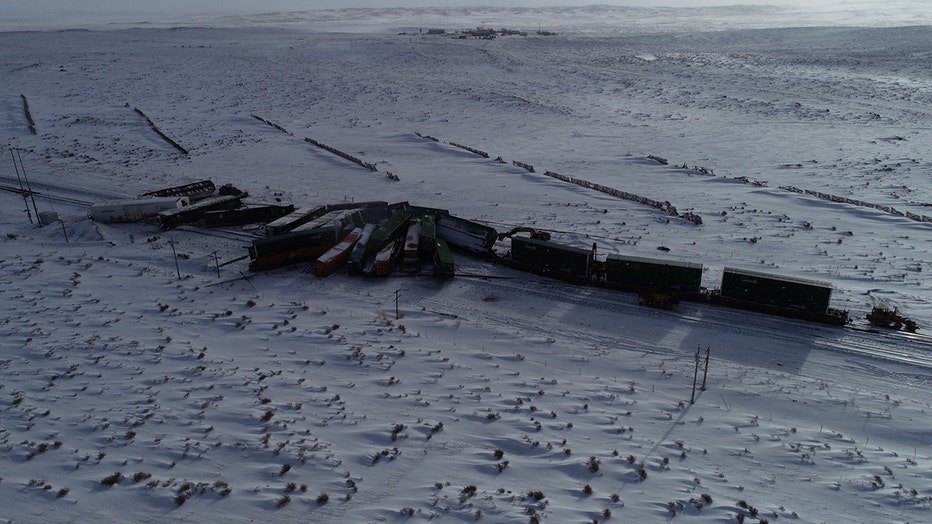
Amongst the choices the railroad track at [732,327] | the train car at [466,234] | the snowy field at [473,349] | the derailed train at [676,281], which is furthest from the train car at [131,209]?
the derailed train at [676,281]

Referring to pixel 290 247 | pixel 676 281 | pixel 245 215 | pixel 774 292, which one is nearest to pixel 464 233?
pixel 290 247

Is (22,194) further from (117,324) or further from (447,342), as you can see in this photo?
(447,342)

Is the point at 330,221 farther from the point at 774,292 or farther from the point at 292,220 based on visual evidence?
the point at 774,292

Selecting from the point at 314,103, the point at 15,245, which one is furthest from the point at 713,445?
the point at 314,103

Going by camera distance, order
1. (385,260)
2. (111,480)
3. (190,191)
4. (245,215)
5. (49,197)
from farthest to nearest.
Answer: (49,197) < (190,191) < (245,215) < (385,260) < (111,480)

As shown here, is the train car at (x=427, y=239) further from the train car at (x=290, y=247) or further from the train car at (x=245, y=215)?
the train car at (x=245, y=215)
